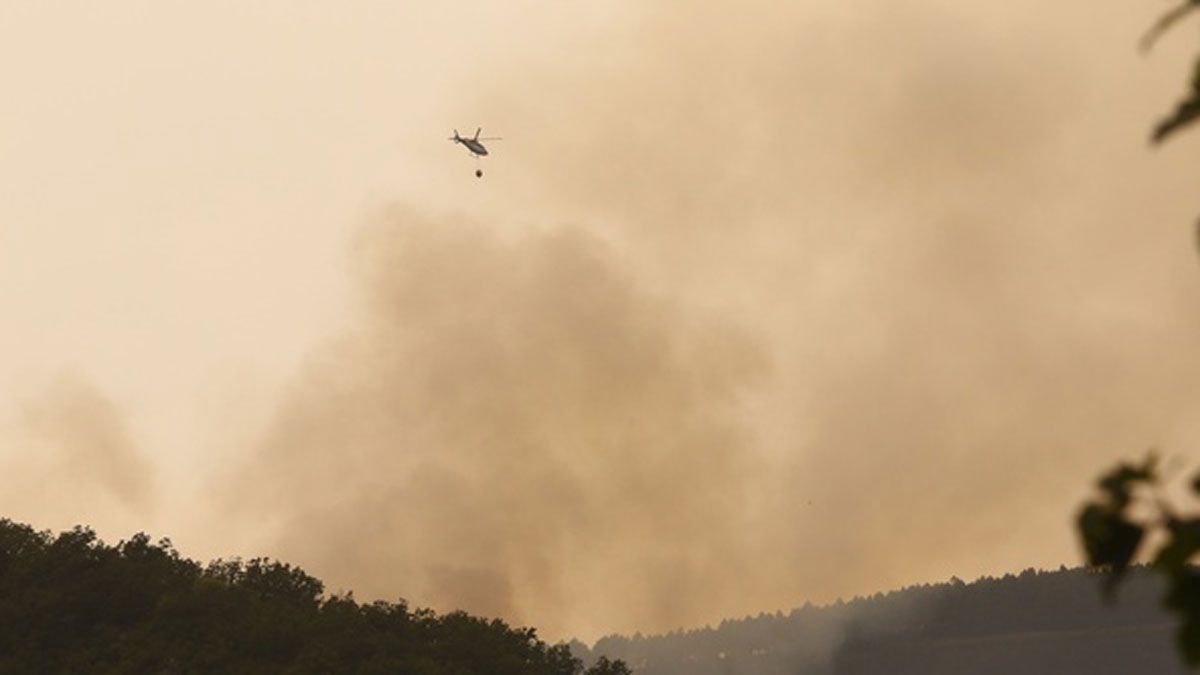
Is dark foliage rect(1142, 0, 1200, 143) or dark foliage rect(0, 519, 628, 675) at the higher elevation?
dark foliage rect(0, 519, 628, 675)

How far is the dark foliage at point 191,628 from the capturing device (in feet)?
342

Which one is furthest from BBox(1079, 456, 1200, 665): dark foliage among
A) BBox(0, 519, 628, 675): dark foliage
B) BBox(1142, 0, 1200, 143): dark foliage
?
BBox(0, 519, 628, 675): dark foliage

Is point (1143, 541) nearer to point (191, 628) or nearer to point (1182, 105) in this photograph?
point (1182, 105)

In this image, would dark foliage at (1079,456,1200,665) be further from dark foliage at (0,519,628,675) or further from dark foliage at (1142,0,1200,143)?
dark foliage at (0,519,628,675)

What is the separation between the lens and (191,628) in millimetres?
107500

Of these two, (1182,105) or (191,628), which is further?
(191,628)

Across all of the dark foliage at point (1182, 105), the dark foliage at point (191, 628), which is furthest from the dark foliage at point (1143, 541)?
the dark foliage at point (191, 628)

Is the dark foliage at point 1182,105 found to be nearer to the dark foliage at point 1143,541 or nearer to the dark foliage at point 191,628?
the dark foliage at point 1143,541

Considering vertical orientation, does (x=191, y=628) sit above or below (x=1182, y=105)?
above

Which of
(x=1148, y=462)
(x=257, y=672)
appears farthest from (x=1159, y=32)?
(x=257, y=672)

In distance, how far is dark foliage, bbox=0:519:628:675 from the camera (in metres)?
104

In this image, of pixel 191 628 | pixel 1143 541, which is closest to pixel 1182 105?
pixel 1143 541

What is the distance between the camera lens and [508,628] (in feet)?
376

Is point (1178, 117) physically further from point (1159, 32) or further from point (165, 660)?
point (165, 660)
